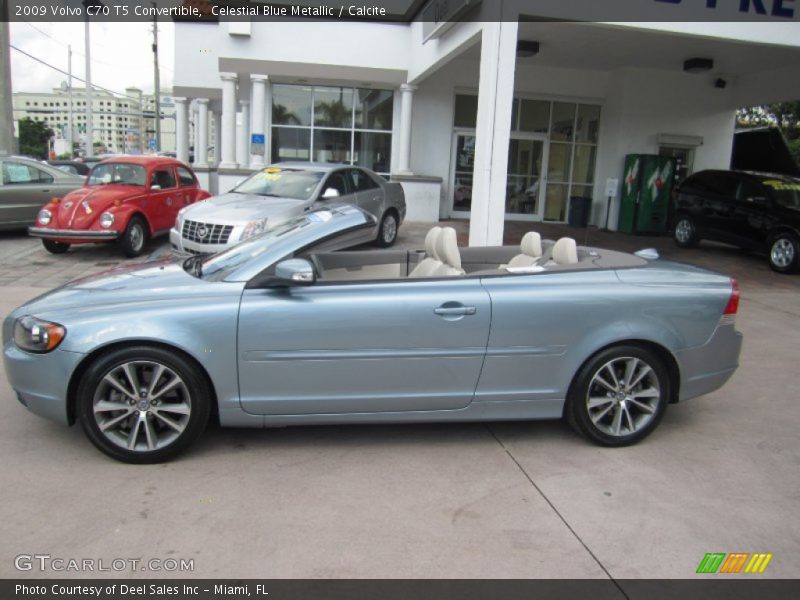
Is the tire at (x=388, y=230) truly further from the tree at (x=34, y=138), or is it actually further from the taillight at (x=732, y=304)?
the tree at (x=34, y=138)

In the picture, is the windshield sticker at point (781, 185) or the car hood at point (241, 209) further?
the windshield sticker at point (781, 185)

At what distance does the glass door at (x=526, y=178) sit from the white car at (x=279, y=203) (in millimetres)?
5612

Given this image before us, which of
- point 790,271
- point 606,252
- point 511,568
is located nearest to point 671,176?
point 790,271

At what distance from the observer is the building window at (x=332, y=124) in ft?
58.0

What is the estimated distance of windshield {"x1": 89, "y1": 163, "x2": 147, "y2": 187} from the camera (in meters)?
11.6

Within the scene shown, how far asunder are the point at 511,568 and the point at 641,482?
4.17ft

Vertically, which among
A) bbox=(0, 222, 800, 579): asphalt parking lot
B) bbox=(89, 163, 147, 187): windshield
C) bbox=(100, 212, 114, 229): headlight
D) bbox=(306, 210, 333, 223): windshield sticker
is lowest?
bbox=(0, 222, 800, 579): asphalt parking lot

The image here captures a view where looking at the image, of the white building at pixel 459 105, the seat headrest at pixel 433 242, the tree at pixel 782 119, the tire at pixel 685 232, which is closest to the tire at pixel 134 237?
the white building at pixel 459 105

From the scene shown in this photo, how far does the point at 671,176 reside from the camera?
16.3m

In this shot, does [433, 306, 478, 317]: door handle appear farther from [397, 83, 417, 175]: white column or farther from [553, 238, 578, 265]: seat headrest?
[397, 83, 417, 175]: white column

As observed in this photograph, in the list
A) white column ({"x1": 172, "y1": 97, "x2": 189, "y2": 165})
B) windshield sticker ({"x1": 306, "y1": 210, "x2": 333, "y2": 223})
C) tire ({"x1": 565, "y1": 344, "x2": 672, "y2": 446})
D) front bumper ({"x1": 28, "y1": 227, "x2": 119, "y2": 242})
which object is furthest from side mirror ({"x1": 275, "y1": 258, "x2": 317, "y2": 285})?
white column ({"x1": 172, "y1": 97, "x2": 189, "y2": 165})

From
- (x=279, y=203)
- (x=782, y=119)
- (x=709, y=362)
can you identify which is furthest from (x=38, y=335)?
(x=782, y=119)

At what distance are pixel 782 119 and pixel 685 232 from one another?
2037 cm

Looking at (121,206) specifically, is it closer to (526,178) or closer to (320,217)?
(320,217)
